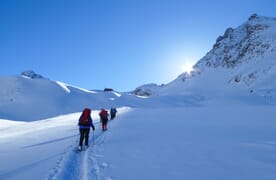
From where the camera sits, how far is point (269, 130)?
1482 centimetres

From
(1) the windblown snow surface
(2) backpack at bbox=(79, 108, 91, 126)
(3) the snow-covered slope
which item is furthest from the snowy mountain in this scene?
(2) backpack at bbox=(79, 108, 91, 126)

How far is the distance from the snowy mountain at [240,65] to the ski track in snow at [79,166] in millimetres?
70581

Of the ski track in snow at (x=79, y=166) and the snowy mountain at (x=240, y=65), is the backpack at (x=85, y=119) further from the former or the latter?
the snowy mountain at (x=240, y=65)

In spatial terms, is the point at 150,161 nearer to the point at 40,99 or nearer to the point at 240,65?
the point at 40,99

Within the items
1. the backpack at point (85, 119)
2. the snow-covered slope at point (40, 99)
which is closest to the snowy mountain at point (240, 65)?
the snow-covered slope at point (40, 99)

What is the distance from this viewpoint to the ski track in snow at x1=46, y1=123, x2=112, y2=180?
6705 millimetres

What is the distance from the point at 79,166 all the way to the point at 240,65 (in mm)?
131580

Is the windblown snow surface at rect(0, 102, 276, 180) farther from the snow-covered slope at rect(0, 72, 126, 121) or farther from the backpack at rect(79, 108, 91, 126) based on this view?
the snow-covered slope at rect(0, 72, 126, 121)

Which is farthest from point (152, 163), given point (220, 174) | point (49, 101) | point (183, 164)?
point (49, 101)

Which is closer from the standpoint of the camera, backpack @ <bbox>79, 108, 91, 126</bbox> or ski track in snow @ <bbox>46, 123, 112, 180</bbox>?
ski track in snow @ <bbox>46, 123, 112, 180</bbox>

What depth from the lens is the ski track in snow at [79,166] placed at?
670 centimetres

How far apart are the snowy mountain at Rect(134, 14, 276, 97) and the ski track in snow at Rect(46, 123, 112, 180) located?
70.6 meters

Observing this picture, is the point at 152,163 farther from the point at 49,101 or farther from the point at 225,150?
the point at 49,101

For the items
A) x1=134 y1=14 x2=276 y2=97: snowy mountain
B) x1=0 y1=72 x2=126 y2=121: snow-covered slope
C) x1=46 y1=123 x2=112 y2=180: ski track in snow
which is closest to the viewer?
x1=46 y1=123 x2=112 y2=180: ski track in snow
